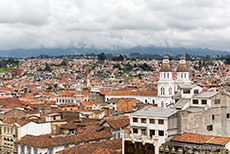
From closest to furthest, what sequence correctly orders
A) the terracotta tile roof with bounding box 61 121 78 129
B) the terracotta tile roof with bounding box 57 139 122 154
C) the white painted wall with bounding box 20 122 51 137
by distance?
the terracotta tile roof with bounding box 57 139 122 154, the white painted wall with bounding box 20 122 51 137, the terracotta tile roof with bounding box 61 121 78 129

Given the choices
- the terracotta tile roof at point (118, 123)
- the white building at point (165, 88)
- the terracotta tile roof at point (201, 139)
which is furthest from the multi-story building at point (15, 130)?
the white building at point (165, 88)

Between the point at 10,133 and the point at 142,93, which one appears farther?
the point at 142,93

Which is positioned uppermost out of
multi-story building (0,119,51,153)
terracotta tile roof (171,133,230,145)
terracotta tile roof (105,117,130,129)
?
terracotta tile roof (171,133,230,145)

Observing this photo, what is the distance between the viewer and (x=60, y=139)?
1309 inches

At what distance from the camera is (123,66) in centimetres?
18438

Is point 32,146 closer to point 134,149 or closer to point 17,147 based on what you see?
point 17,147

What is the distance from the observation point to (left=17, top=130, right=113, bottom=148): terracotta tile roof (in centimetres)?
3231

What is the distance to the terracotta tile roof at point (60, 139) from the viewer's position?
32.3 metres

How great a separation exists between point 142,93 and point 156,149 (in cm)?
4696

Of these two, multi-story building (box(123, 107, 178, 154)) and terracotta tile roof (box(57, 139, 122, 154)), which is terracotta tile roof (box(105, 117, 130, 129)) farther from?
multi-story building (box(123, 107, 178, 154))

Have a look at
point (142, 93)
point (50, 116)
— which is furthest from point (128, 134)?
point (142, 93)

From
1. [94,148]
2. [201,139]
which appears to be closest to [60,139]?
[94,148]

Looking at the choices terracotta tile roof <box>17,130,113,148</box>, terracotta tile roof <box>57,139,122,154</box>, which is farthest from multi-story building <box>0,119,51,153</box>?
terracotta tile roof <box>57,139,122,154</box>

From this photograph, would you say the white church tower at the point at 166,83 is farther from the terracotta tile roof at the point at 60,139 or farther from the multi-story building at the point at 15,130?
the terracotta tile roof at the point at 60,139
